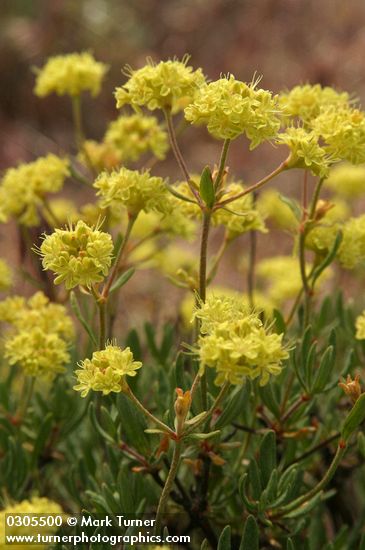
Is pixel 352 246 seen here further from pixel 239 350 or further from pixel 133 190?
pixel 239 350

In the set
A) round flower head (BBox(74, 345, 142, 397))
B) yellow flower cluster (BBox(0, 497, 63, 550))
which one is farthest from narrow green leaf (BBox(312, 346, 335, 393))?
yellow flower cluster (BBox(0, 497, 63, 550))

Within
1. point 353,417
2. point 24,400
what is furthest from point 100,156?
point 353,417

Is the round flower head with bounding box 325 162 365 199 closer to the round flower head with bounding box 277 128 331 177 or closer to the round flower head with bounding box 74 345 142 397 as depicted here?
the round flower head with bounding box 277 128 331 177

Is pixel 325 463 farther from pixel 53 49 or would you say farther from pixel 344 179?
pixel 53 49

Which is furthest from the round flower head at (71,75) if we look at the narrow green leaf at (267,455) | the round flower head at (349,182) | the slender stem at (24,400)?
the narrow green leaf at (267,455)

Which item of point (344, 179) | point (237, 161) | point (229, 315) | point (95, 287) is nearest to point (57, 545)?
point (95, 287)

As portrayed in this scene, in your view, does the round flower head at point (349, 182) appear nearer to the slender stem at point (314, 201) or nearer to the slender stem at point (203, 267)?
the slender stem at point (314, 201)
